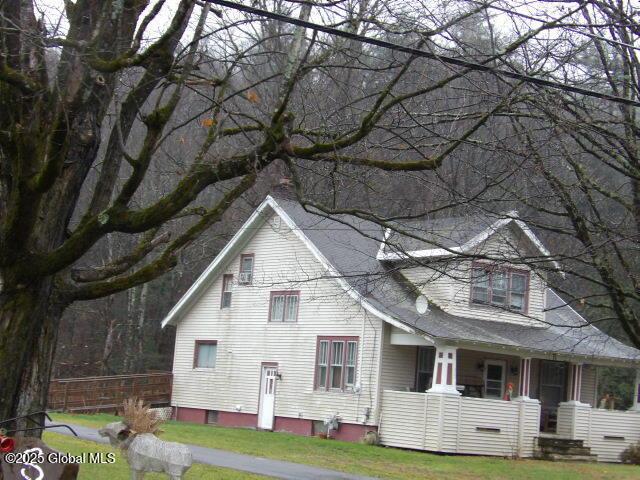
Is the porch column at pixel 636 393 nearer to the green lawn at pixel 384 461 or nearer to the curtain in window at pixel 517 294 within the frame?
the green lawn at pixel 384 461

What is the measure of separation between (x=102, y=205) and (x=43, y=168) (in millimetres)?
1962

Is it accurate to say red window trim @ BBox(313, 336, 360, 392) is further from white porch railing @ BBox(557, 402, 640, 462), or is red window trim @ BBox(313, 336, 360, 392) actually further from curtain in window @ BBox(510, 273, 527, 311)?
white porch railing @ BBox(557, 402, 640, 462)

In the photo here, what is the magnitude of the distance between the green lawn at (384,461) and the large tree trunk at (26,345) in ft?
34.4

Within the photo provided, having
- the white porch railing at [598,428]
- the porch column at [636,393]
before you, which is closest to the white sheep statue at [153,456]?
the white porch railing at [598,428]

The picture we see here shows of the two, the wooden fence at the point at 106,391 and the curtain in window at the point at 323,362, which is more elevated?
the curtain in window at the point at 323,362

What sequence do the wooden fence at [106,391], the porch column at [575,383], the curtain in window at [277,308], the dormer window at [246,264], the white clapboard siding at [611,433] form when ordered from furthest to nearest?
1. the wooden fence at [106,391]
2. the dormer window at [246,264]
3. the curtain in window at [277,308]
4. the porch column at [575,383]
5. the white clapboard siding at [611,433]

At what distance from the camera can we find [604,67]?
11.0m

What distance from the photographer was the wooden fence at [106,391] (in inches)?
1271

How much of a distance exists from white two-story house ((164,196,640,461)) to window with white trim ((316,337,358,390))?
0.14 feet

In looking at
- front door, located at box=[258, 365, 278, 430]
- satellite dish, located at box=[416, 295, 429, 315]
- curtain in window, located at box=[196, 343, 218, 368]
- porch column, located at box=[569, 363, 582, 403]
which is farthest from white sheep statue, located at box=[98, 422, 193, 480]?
curtain in window, located at box=[196, 343, 218, 368]

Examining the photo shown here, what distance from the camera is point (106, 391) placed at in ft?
110

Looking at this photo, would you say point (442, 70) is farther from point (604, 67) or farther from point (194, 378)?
point (194, 378)

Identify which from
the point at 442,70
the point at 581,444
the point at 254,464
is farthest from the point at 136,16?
the point at 581,444

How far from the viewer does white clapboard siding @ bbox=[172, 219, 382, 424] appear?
87.5 ft
